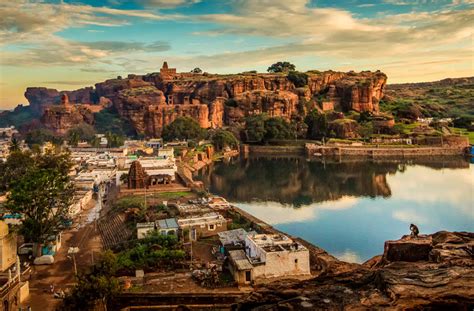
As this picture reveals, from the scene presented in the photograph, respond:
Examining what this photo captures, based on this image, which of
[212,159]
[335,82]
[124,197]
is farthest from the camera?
[335,82]

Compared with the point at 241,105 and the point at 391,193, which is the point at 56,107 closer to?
the point at 241,105

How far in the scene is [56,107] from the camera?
66.3 metres

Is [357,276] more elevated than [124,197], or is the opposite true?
[357,276]

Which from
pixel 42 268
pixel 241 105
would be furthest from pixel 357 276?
pixel 241 105

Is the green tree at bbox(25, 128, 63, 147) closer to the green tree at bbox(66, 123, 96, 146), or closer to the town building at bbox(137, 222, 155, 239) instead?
the green tree at bbox(66, 123, 96, 146)

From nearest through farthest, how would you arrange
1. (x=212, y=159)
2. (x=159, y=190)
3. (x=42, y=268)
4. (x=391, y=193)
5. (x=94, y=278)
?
(x=94, y=278)
(x=42, y=268)
(x=159, y=190)
(x=391, y=193)
(x=212, y=159)

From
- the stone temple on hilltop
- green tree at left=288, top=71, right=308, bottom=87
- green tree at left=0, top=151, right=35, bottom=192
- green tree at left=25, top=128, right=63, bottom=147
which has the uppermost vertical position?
the stone temple on hilltop

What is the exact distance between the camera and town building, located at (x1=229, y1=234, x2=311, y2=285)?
13758mm

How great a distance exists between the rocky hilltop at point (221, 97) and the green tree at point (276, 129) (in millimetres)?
8397

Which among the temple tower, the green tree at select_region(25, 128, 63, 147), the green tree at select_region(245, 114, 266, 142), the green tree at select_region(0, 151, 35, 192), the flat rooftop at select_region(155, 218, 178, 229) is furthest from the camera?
the green tree at select_region(245, 114, 266, 142)

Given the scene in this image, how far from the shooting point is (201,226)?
760 inches

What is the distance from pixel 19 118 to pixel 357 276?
9801cm

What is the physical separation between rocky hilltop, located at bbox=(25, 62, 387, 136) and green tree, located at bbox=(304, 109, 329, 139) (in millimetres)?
7763

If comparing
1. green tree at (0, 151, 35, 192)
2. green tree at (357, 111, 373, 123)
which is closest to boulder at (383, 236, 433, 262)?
green tree at (0, 151, 35, 192)
